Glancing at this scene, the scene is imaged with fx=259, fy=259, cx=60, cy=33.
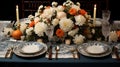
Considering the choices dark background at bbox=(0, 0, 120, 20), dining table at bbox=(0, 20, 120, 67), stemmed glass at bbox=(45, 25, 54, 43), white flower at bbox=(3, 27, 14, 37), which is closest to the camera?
dining table at bbox=(0, 20, 120, 67)

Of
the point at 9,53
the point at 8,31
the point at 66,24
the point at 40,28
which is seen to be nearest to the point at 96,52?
the point at 66,24

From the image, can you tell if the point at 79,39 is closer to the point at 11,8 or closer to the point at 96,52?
the point at 96,52

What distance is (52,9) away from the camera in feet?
6.68

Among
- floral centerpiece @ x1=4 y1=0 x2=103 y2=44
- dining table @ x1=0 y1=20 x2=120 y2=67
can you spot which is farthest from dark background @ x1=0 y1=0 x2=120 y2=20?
dining table @ x1=0 y1=20 x2=120 y2=67

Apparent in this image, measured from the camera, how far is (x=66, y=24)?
1.94m

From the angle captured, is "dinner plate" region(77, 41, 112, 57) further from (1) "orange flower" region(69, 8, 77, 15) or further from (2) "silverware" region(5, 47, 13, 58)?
(2) "silverware" region(5, 47, 13, 58)

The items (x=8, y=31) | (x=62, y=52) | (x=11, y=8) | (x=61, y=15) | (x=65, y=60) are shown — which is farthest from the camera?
(x=11, y=8)

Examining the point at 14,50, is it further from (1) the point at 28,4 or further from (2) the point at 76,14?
(1) the point at 28,4

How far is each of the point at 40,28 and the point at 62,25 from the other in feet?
0.55

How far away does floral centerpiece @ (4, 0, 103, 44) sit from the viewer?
6.41 ft

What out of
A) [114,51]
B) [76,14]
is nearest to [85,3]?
[76,14]

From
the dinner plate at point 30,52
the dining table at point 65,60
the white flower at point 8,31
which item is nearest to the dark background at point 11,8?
the white flower at point 8,31

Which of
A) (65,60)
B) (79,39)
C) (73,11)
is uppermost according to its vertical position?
(73,11)

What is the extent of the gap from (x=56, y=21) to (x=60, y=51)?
23cm
